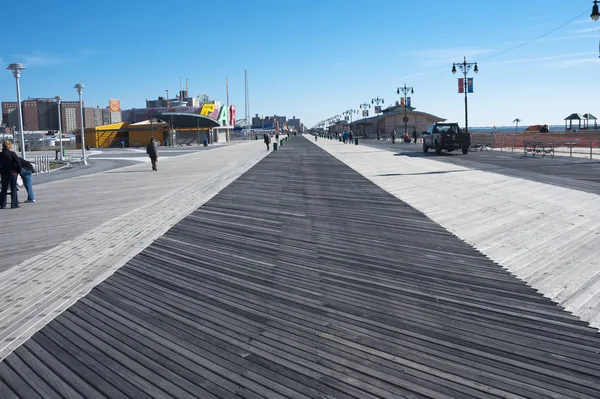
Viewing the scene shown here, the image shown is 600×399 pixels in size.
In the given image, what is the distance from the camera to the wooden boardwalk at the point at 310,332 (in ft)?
12.7

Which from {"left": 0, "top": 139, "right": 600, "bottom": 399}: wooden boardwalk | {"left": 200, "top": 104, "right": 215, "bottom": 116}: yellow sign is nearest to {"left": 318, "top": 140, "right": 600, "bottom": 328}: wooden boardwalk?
{"left": 0, "top": 139, "right": 600, "bottom": 399}: wooden boardwalk

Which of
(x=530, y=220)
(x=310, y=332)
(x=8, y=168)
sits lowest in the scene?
(x=310, y=332)

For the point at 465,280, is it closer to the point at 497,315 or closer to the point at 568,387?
the point at 497,315

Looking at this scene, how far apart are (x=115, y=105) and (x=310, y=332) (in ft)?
444

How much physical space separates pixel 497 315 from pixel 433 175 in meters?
15.0

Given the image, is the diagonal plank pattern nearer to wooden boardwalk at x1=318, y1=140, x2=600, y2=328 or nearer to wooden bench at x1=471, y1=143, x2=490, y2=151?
wooden boardwalk at x1=318, y1=140, x2=600, y2=328

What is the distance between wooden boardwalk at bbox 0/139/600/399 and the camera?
3871mm

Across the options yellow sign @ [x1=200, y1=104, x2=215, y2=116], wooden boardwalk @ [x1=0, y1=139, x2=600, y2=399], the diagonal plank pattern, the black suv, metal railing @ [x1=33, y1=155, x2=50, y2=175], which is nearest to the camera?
wooden boardwalk @ [x1=0, y1=139, x2=600, y2=399]

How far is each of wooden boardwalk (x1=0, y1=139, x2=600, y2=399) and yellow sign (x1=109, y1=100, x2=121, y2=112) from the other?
129m

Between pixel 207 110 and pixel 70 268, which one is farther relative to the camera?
pixel 207 110

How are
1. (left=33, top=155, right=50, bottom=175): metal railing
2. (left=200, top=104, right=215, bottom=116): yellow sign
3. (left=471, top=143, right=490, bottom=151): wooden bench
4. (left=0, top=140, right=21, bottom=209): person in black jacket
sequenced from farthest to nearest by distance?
1. (left=200, top=104, right=215, bottom=116): yellow sign
2. (left=471, top=143, right=490, bottom=151): wooden bench
3. (left=33, top=155, right=50, bottom=175): metal railing
4. (left=0, top=140, right=21, bottom=209): person in black jacket

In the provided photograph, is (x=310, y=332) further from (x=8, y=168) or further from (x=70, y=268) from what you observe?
(x=8, y=168)

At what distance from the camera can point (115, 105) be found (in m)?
131

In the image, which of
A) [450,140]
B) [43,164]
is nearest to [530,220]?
[43,164]
